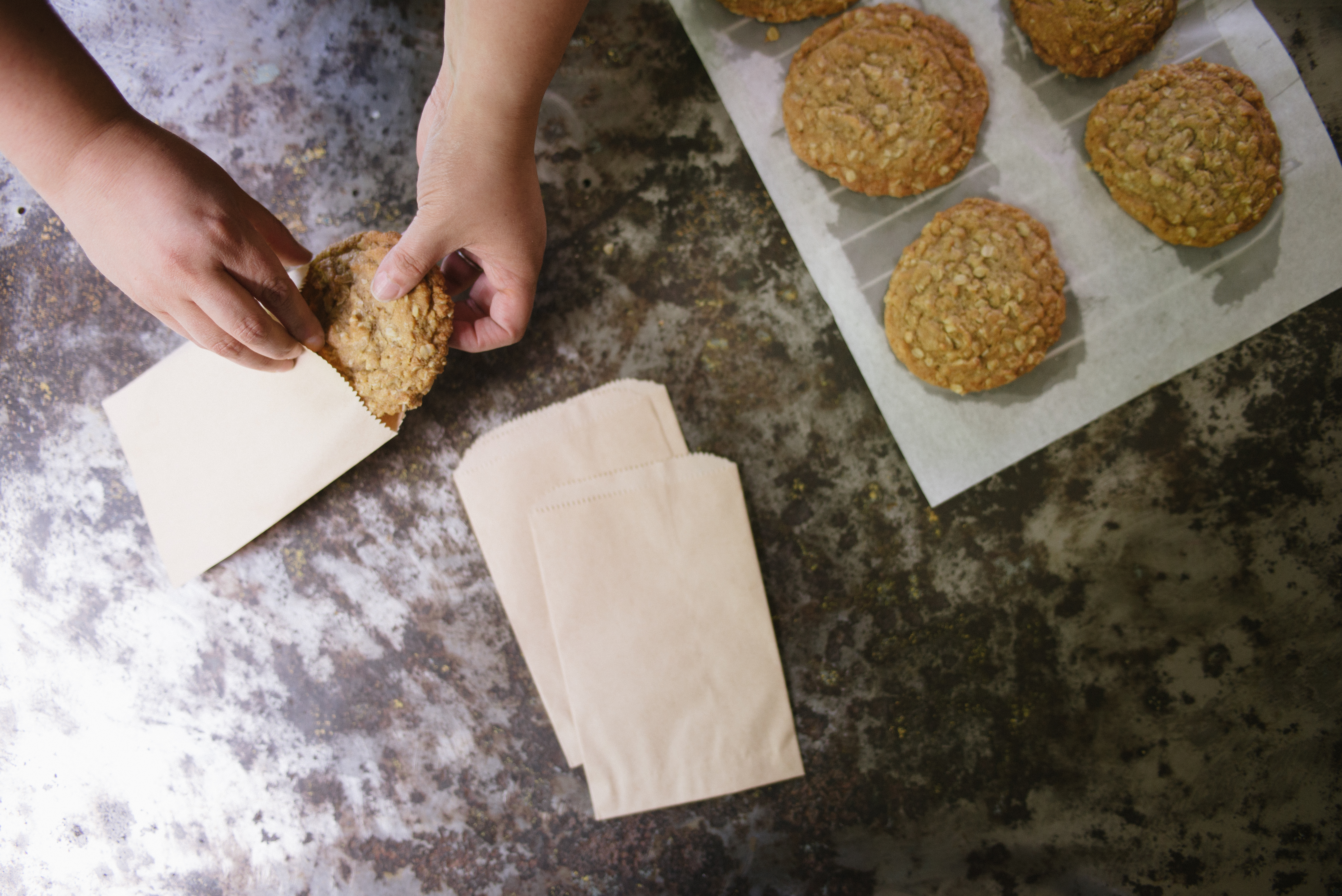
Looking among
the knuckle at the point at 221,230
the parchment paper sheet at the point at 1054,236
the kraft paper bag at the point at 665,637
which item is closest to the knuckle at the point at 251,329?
the knuckle at the point at 221,230

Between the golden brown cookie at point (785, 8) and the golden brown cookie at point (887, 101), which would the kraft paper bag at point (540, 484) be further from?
the golden brown cookie at point (785, 8)

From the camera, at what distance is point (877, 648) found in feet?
4.28

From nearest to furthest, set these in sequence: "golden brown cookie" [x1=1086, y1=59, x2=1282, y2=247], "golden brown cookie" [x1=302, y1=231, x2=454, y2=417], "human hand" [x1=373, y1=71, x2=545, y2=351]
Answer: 1. "human hand" [x1=373, y1=71, x2=545, y2=351]
2. "golden brown cookie" [x1=302, y1=231, x2=454, y2=417]
3. "golden brown cookie" [x1=1086, y1=59, x2=1282, y2=247]

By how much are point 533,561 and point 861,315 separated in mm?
792

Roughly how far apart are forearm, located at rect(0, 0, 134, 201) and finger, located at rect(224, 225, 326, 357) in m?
0.30

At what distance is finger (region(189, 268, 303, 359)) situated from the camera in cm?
101

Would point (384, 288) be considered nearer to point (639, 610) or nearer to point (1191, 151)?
point (639, 610)

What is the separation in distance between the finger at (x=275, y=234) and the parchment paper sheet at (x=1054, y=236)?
2.77 ft

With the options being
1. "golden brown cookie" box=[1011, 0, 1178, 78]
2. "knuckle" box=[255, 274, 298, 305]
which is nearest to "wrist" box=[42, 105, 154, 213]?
"knuckle" box=[255, 274, 298, 305]

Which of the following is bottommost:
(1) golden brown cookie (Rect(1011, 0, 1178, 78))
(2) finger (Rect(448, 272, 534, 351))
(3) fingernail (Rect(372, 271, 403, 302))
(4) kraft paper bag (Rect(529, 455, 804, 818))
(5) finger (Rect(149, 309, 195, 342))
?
(4) kraft paper bag (Rect(529, 455, 804, 818))

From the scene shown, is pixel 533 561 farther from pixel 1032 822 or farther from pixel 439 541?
pixel 1032 822

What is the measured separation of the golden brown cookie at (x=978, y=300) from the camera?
4.00 feet

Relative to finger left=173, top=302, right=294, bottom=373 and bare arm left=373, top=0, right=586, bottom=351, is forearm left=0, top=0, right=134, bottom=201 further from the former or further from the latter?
bare arm left=373, top=0, right=586, bottom=351

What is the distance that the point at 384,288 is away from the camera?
3.40 feet
